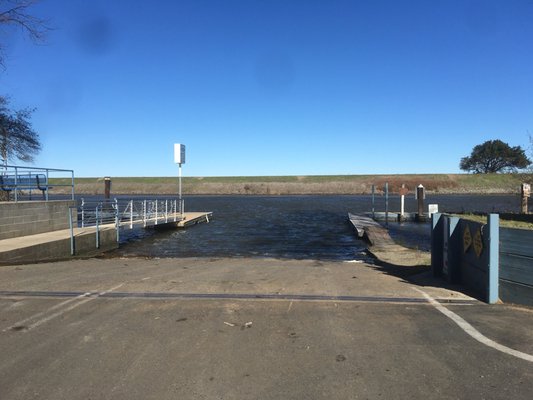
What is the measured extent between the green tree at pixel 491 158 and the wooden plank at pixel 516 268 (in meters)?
136

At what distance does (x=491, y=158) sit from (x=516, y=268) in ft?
470

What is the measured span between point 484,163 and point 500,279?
474ft

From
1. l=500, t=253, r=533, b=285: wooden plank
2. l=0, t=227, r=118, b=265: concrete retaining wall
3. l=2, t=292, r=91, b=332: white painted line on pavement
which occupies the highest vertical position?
l=500, t=253, r=533, b=285: wooden plank

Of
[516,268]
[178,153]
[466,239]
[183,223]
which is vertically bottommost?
[183,223]

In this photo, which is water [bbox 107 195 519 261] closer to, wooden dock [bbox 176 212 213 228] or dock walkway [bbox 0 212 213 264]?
wooden dock [bbox 176 212 213 228]

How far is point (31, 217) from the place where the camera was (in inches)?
641

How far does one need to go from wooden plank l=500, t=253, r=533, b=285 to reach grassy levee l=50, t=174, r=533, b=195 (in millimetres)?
114145

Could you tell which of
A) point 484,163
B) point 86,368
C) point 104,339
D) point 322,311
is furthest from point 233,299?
point 484,163

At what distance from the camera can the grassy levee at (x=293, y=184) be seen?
122 metres

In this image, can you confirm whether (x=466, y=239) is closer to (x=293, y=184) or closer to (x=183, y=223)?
(x=183, y=223)

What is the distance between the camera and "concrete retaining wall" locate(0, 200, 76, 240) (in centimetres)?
1488

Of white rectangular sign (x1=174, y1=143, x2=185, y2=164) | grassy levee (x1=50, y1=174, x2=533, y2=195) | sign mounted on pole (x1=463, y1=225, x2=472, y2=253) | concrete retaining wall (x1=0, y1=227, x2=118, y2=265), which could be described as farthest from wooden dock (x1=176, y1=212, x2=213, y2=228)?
grassy levee (x1=50, y1=174, x2=533, y2=195)

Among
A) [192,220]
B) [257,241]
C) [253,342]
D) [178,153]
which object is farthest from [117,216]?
[253,342]

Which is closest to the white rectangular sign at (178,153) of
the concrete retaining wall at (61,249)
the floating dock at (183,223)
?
the floating dock at (183,223)
